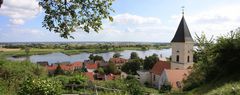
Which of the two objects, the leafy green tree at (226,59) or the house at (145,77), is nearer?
the leafy green tree at (226,59)

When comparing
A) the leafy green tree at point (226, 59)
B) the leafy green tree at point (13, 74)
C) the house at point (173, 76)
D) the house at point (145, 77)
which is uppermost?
the leafy green tree at point (226, 59)

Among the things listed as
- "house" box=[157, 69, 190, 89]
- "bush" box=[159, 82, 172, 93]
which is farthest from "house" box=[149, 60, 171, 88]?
"bush" box=[159, 82, 172, 93]

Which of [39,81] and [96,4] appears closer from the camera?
[96,4]

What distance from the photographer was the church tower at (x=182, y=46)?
2058 inches

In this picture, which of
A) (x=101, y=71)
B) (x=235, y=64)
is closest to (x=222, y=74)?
(x=235, y=64)

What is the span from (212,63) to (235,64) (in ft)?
5.15

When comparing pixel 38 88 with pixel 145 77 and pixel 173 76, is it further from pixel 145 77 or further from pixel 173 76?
pixel 145 77

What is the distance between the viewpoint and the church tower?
5228 centimetres

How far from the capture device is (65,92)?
17703 millimetres

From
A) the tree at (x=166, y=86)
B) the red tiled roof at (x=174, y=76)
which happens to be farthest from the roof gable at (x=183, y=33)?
the tree at (x=166, y=86)

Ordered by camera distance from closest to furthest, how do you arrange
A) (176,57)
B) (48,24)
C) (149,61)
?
(48,24) → (176,57) → (149,61)

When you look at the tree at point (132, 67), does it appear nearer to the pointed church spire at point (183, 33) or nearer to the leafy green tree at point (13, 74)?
the pointed church spire at point (183, 33)

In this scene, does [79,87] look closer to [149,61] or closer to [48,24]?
[48,24]

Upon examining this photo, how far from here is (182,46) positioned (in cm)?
5256
